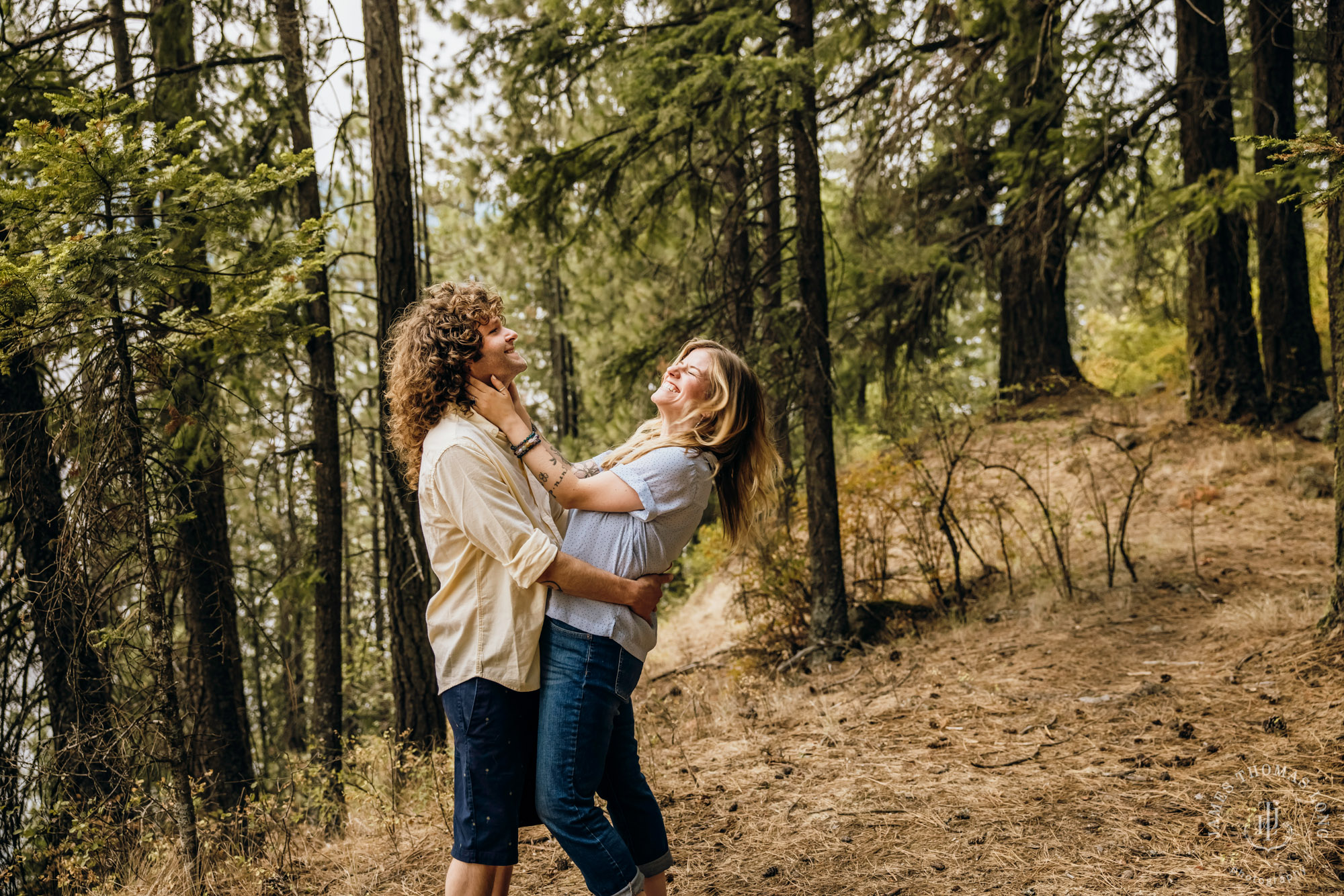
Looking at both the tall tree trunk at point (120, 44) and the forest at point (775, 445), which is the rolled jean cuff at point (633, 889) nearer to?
the forest at point (775, 445)

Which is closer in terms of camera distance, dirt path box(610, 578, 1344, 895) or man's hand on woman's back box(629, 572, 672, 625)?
man's hand on woman's back box(629, 572, 672, 625)

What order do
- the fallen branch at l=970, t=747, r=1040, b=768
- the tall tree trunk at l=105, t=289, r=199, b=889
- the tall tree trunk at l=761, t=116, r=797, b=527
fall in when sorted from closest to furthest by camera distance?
the tall tree trunk at l=105, t=289, r=199, b=889 → the fallen branch at l=970, t=747, r=1040, b=768 → the tall tree trunk at l=761, t=116, r=797, b=527

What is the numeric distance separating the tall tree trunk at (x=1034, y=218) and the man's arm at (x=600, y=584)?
441 cm

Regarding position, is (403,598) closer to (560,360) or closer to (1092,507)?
(1092,507)

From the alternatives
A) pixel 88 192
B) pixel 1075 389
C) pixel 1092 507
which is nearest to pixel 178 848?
pixel 88 192

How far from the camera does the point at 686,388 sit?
8.84 ft

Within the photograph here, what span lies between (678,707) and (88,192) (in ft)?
15.6

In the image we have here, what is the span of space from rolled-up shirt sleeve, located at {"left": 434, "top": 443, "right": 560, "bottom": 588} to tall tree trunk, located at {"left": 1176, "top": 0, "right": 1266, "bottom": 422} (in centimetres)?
794

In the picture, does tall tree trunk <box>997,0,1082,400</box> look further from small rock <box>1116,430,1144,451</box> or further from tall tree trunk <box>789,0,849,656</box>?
tall tree trunk <box>789,0,849,656</box>

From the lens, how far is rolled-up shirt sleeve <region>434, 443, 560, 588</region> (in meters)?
2.29

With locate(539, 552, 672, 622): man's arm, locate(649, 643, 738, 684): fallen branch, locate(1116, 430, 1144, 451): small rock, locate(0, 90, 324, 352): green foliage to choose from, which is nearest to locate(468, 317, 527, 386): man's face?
locate(539, 552, 672, 622): man's arm

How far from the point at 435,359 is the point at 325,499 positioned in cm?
504

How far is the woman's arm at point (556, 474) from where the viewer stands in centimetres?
241
